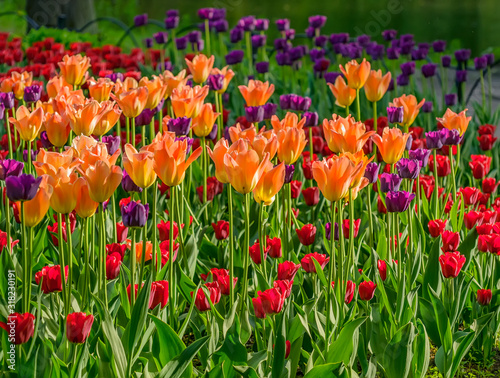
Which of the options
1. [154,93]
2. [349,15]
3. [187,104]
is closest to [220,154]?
[187,104]

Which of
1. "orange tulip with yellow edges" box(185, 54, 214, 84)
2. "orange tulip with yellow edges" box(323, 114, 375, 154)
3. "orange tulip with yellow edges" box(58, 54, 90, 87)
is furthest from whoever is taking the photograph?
"orange tulip with yellow edges" box(185, 54, 214, 84)

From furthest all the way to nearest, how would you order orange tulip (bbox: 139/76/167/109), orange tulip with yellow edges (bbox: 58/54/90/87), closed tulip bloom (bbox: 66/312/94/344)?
orange tulip with yellow edges (bbox: 58/54/90/87) → orange tulip (bbox: 139/76/167/109) → closed tulip bloom (bbox: 66/312/94/344)

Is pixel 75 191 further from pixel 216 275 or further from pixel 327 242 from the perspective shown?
pixel 327 242

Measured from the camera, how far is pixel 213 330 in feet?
6.43

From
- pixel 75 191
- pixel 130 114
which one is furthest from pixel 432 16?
pixel 75 191

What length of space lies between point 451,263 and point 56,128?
1.32 m

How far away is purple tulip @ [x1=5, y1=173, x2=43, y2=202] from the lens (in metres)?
1.65

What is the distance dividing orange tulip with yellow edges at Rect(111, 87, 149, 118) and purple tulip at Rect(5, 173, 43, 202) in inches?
44.0

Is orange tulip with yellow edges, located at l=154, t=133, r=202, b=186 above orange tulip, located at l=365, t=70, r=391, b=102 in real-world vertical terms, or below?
above

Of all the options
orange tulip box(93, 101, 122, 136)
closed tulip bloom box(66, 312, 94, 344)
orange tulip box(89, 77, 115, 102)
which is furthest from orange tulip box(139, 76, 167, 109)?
closed tulip bloom box(66, 312, 94, 344)

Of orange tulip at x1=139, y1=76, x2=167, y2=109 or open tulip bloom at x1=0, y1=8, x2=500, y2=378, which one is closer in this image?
open tulip bloom at x1=0, y1=8, x2=500, y2=378

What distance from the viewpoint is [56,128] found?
97.0 inches

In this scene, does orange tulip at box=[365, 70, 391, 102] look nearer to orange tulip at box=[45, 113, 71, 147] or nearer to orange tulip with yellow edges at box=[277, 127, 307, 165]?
orange tulip with yellow edges at box=[277, 127, 307, 165]

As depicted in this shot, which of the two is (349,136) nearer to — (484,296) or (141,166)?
(484,296)
